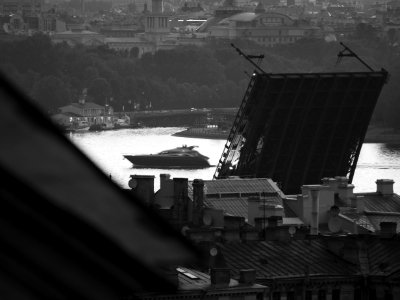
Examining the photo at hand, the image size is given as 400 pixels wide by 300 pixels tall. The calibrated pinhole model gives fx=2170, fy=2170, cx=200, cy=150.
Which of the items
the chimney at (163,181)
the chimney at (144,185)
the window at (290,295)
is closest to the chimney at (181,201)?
the chimney at (144,185)

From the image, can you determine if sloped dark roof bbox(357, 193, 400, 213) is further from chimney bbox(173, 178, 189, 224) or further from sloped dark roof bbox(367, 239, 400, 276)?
sloped dark roof bbox(367, 239, 400, 276)

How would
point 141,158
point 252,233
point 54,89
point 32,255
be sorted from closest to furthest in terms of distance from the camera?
1. point 32,255
2. point 252,233
3. point 141,158
4. point 54,89

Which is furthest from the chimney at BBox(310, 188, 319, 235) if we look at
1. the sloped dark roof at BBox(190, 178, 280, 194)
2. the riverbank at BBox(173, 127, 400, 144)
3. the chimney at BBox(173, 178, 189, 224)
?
the riverbank at BBox(173, 127, 400, 144)

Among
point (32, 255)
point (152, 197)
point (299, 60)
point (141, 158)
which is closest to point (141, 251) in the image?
point (32, 255)

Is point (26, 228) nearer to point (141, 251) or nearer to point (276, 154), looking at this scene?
point (141, 251)

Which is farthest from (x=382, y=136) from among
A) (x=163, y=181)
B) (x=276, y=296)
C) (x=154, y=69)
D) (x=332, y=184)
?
(x=276, y=296)

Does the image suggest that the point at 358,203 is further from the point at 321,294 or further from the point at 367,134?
the point at 367,134

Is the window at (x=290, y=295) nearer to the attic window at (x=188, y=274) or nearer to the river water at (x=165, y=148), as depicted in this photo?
the attic window at (x=188, y=274)
